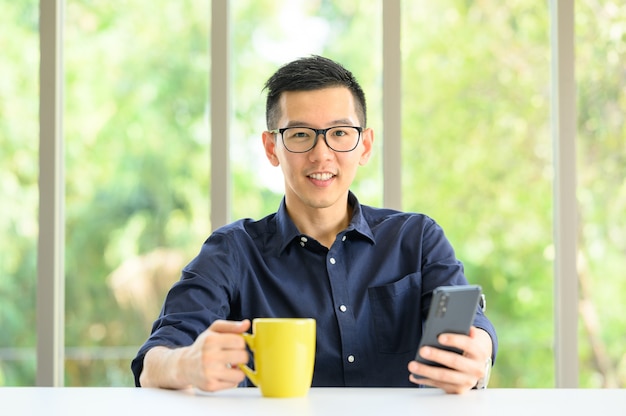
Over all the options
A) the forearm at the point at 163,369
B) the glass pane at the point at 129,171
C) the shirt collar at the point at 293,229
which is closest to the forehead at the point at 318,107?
the shirt collar at the point at 293,229

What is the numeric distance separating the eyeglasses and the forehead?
2 cm

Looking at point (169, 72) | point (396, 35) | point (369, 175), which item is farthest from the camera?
point (169, 72)

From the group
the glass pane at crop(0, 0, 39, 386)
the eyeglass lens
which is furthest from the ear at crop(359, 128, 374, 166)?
the glass pane at crop(0, 0, 39, 386)

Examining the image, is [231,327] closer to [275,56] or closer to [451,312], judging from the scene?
[451,312]

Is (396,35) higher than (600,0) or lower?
lower

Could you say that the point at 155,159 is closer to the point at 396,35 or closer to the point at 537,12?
the point at 396,35

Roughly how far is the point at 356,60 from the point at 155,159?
83cm

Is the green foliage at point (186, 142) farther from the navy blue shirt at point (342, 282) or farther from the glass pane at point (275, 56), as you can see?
the navy blue shirt at point (342, 282)

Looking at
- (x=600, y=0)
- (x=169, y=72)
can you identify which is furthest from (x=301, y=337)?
(x=600, y=0)

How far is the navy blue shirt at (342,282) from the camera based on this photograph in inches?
63.2

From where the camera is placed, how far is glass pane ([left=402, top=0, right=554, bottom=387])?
305 centimetres

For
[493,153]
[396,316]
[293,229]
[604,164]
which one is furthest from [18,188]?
[604,164]

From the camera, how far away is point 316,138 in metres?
1.68

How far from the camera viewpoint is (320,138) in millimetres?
1680
